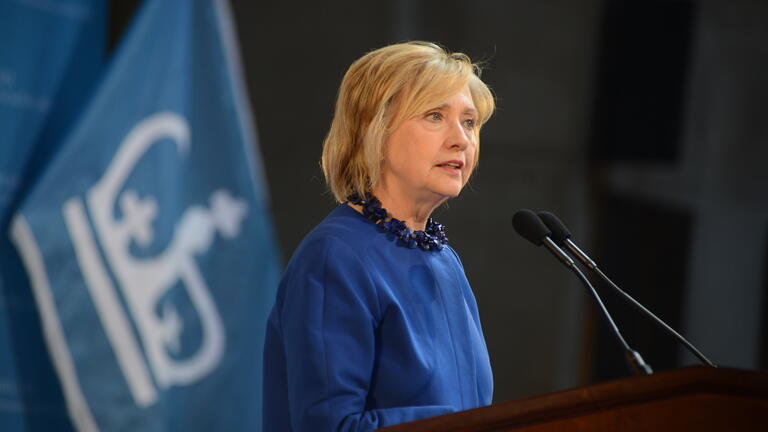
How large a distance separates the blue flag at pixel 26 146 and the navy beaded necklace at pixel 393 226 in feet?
6.08

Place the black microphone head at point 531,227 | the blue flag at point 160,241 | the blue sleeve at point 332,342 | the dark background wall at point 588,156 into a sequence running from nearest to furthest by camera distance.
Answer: the blue sleeve at point 332,342 → the black microphone head at point 531,227 → the blue flag at point 160,241 → the dark background wall at point 588,156

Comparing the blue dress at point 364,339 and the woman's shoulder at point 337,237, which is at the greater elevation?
the woman's shoulder at point 337,237

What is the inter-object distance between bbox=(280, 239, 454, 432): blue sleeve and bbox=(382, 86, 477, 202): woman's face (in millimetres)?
163

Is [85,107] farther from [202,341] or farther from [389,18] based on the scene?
[389,18]

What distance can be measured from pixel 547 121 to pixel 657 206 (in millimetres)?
668

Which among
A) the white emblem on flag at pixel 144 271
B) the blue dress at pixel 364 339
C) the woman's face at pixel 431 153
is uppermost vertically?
the woman's face at pixel 431 153

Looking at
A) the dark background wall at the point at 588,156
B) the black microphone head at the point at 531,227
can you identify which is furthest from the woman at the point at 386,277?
the dark background wall at the point at 588,156

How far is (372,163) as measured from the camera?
4.31ft

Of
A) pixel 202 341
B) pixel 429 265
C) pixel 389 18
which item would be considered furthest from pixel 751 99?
pixel 429 265

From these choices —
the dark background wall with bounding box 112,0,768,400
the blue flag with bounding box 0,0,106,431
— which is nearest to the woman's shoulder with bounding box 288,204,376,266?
the blue flag with bounding box 0,0,106,431

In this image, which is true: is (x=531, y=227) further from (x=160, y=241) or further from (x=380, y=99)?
(x=160, y=241)

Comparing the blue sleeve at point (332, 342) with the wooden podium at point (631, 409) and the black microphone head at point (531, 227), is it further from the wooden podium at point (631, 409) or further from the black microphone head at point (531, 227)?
the black microphone head at point (531, 227)

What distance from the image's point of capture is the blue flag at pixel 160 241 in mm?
2748

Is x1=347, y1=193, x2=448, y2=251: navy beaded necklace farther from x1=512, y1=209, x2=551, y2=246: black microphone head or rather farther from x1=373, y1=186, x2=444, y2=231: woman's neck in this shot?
x1=512, y1=209, x2=551, y2=246: black microphone head
